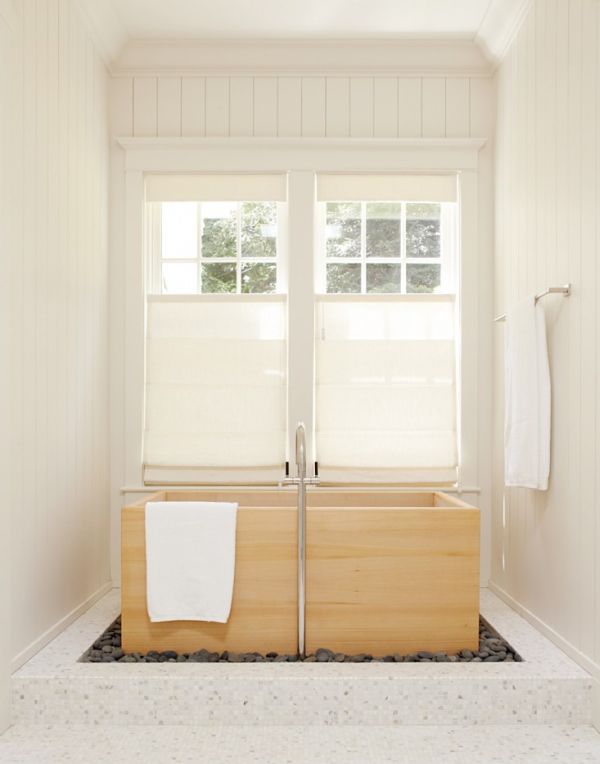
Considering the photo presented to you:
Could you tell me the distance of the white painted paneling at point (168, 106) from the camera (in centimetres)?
410

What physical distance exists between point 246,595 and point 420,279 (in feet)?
6.58

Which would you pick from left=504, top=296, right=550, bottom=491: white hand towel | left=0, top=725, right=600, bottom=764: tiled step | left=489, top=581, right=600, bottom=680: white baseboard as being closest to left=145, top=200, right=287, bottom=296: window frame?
left=504, top=296, right=550, bottom=491: white hand towel

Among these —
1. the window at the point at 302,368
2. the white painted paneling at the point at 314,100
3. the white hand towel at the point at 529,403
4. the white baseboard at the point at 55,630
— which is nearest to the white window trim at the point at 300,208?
the window at the point at 302,368

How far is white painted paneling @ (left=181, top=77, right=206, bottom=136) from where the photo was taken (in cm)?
409

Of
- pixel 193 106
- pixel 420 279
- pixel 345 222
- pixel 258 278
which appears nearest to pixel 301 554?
pixel 258 278

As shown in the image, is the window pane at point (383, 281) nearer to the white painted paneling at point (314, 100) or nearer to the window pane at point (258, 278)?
the window pane at point (258, 278)

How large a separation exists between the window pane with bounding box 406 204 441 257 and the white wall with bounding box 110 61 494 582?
280mm

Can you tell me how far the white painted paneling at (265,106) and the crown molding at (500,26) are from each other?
1052 mm

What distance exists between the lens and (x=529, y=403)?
3086 mm

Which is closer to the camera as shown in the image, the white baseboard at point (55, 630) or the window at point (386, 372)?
the white baseboard at point (55, 630)

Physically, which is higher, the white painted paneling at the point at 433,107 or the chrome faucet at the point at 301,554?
the white painted paneling at the point at 433,107

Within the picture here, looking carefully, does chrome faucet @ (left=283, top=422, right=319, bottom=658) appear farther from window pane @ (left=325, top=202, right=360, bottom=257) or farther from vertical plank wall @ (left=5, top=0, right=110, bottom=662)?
window pane @ (left=325, top=202, right=360, bottom=257)

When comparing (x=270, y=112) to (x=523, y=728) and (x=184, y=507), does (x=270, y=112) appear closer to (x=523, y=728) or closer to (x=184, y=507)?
(x=184, y=507)

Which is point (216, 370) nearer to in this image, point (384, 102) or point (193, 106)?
point (193, 106)
